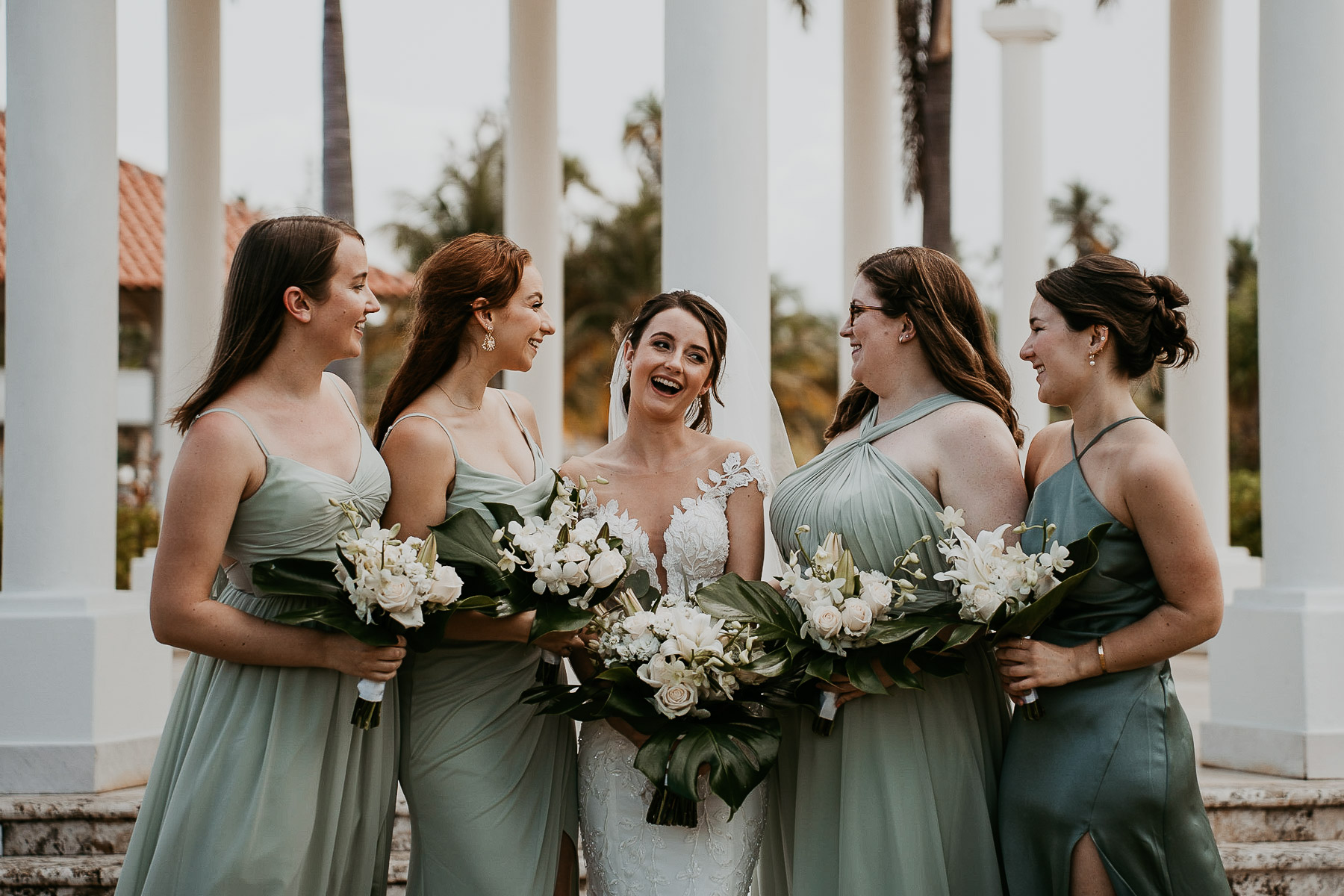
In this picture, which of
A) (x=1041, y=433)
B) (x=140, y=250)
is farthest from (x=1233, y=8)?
(x=1041, y=433)

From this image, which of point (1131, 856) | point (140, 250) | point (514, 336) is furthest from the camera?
point (140, 250)

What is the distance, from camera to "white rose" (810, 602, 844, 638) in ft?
13.9

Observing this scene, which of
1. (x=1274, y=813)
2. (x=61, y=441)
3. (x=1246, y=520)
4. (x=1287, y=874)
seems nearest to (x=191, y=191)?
(x=61, y=441)

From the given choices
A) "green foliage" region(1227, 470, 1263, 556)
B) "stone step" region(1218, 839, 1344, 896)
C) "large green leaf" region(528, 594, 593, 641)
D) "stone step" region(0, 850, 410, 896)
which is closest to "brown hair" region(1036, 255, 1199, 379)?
"large green leaf" region(528, 594, 593, 641)

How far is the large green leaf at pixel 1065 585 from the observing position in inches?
165

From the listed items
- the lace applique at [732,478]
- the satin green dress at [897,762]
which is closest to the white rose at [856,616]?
the satin green dress at [897,762]

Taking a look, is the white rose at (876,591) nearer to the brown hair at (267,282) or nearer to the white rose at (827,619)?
the white rose at (827,619)

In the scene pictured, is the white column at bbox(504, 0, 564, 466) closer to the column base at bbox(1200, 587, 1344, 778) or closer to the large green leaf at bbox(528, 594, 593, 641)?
the column base at bbox(1200, 587, 1344, 778)

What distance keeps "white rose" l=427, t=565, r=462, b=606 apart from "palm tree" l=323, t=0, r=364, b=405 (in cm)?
985

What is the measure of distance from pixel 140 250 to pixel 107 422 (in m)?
17.1

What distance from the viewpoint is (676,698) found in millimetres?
4242

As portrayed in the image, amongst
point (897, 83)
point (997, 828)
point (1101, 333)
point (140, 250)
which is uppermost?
point (897, 83)

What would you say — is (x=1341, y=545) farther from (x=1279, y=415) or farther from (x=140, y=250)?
(x=140, y=250)

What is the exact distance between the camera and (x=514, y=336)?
5.11 metres
